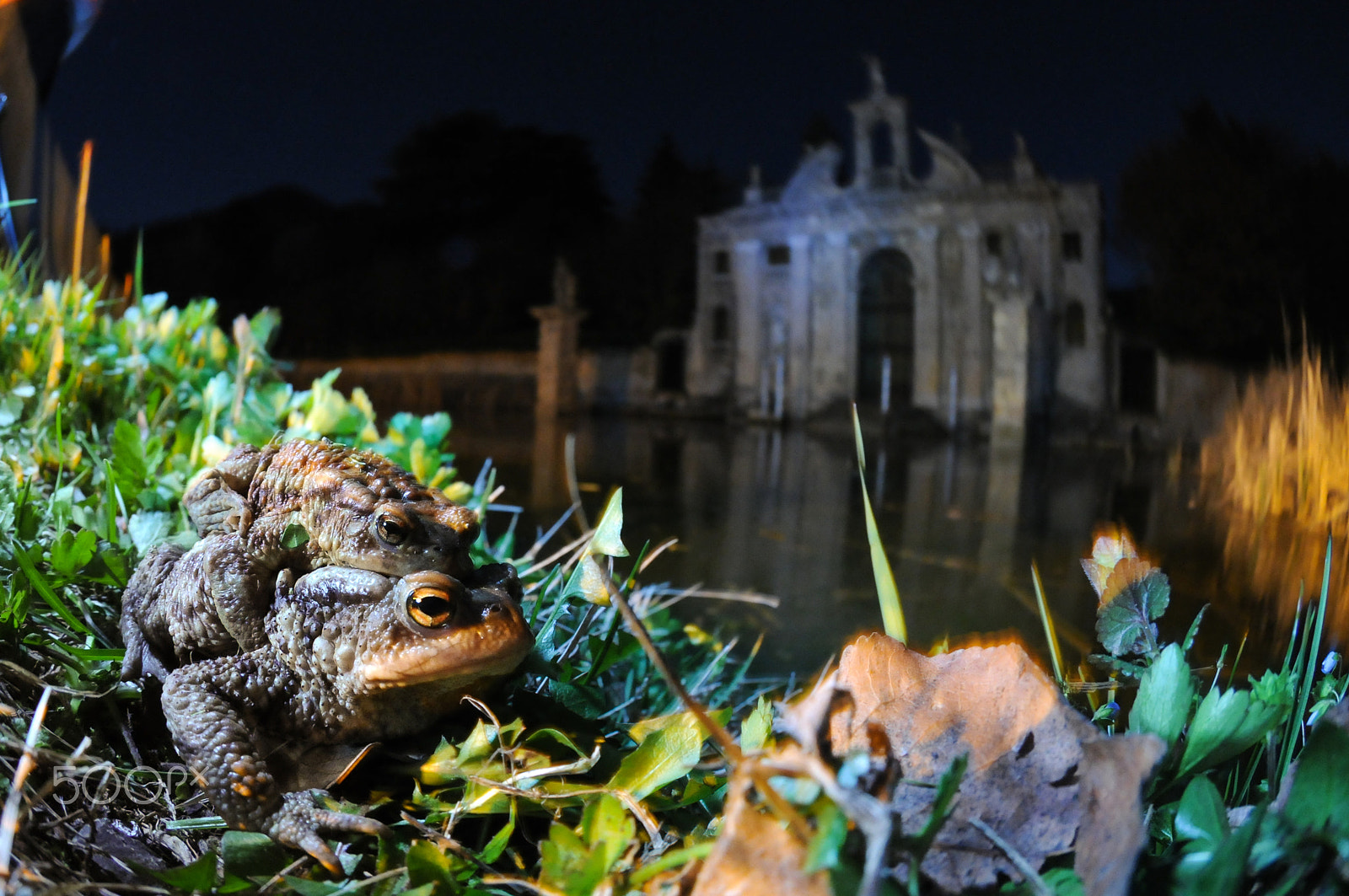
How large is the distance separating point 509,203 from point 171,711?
10.1ft

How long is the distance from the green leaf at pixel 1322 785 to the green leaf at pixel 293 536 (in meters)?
0.43

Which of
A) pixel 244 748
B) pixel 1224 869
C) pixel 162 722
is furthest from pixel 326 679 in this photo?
pixel 1224 869

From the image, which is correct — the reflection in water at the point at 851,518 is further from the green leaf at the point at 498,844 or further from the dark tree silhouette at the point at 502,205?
the dark tree silhouette at the point at 502,205

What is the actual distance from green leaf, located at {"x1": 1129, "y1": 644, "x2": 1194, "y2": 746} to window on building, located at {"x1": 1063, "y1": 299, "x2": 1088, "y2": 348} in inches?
70.9

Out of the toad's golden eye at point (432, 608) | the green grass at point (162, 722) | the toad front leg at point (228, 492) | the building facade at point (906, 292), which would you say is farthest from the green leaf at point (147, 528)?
the building facade at point (906, 292)

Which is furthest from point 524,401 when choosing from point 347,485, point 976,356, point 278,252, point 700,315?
point 347,485

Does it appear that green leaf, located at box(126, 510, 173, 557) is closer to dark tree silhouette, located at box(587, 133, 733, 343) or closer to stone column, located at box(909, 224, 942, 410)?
stone column, located at box(909, 224, 942, 410)

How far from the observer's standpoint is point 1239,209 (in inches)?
59.3

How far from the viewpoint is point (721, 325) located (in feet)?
9.56

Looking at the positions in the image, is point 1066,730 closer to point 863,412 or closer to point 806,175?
point 863,412

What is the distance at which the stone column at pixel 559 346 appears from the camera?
3.10 meters

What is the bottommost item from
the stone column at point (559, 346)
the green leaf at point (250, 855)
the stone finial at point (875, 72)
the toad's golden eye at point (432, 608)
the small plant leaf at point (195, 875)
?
the green leaf at point (250, 855)

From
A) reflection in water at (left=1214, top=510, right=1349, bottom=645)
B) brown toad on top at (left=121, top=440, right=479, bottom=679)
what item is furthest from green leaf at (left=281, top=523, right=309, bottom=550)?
reflection in water at (left=1214, top=510, right=1349, bottom=645)

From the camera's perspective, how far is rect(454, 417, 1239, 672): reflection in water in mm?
1304
